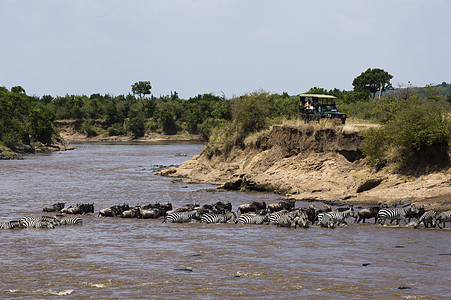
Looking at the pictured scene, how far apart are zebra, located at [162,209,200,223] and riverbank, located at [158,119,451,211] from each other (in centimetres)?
741

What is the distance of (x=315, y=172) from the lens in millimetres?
30672

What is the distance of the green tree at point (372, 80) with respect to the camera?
3898 inches

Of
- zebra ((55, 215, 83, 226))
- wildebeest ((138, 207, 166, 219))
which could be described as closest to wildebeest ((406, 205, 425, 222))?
wildebeest ((138, 207, 166, 219))

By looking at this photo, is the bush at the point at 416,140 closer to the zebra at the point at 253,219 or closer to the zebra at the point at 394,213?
the zebra at the point at 394,213

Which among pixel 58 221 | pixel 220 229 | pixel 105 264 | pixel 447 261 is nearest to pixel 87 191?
pixel 58 221

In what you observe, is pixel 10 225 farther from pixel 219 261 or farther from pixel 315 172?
pixel 315 172

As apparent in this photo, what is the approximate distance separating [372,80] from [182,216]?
3363 inches

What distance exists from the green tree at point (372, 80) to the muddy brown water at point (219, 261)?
276 feet

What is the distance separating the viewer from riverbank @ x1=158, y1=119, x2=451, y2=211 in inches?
978

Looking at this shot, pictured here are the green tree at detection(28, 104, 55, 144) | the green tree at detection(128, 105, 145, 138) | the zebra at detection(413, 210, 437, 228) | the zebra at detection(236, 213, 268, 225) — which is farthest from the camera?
the green tree at detection(128, 105, 145, 138)

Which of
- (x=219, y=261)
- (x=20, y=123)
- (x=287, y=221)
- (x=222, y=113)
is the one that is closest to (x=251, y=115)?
(x=287, y=221)

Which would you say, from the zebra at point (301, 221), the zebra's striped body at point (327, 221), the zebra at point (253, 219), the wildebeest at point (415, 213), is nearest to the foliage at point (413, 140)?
the wildebeest at point (415, 213)

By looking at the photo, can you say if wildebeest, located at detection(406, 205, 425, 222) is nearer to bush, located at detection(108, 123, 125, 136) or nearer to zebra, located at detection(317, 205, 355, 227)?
zebra, located at detection(317, 205, 355, 227)

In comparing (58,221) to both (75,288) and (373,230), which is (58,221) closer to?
(75,288)
